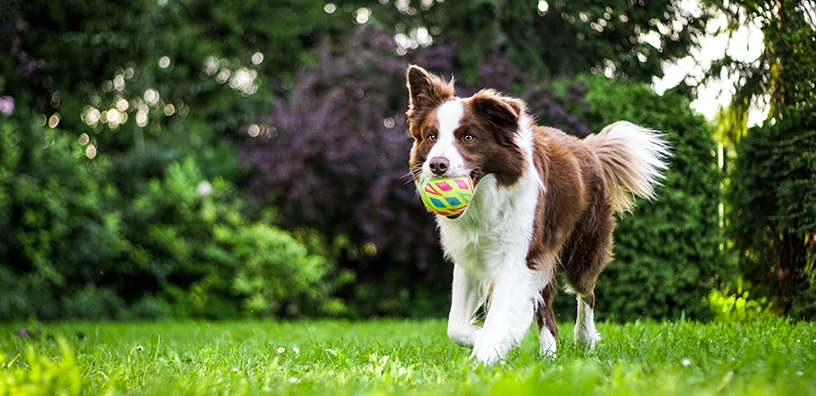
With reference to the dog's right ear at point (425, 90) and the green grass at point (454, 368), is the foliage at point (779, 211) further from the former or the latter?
the dog's right ear at point (425, 90)

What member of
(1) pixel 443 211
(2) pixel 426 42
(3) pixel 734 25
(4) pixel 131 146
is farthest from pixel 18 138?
(3) pixel 734 25

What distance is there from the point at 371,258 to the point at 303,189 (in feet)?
6.41

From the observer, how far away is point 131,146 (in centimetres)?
1216

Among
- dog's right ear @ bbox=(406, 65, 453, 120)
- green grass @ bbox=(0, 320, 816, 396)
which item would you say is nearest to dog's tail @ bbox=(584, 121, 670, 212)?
green grass @ bbox=(0, 320, 816, 396)

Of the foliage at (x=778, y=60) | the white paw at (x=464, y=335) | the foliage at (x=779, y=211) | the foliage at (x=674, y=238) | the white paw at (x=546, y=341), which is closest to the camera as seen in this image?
the white paw at (x=464, y=335)

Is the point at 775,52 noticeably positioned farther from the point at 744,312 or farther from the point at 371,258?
the point at 371,258

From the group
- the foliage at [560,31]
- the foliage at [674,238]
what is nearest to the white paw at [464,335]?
the foliage at [674,238]

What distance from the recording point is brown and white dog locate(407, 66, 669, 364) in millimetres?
3520

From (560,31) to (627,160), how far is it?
4.87 m

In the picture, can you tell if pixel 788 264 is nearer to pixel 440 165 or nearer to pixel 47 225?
pixel 440 165

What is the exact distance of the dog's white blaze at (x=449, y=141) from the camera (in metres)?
3.41

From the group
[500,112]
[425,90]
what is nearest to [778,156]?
[500,112]

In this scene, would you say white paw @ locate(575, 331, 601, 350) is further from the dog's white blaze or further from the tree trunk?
the tree trunk

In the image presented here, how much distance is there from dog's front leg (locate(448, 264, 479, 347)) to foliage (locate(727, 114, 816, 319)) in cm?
278
